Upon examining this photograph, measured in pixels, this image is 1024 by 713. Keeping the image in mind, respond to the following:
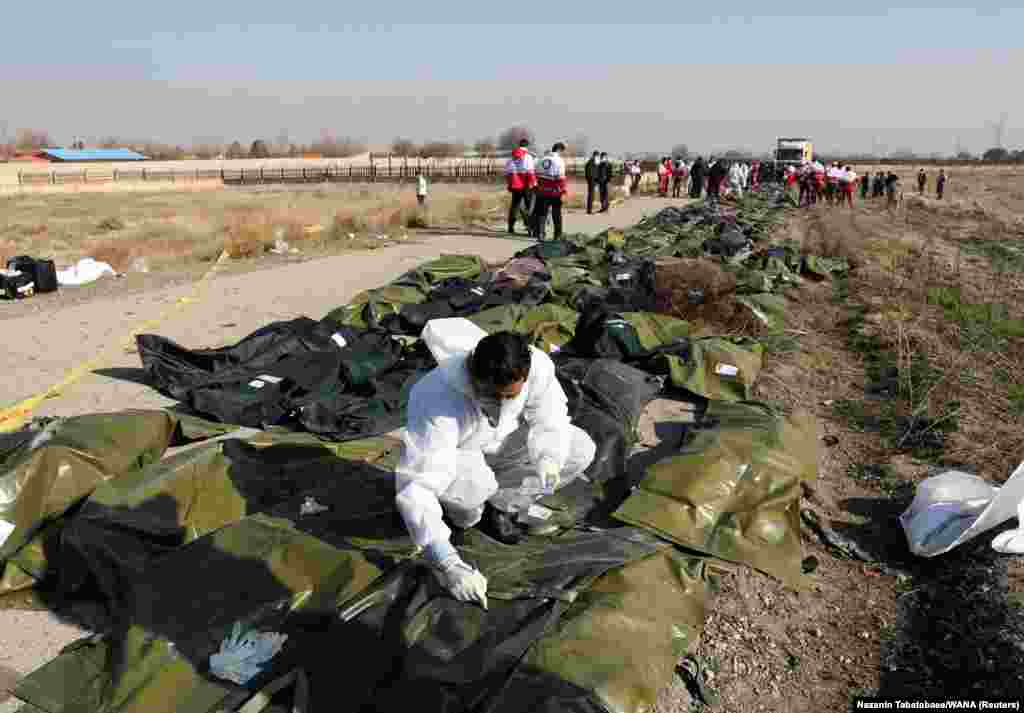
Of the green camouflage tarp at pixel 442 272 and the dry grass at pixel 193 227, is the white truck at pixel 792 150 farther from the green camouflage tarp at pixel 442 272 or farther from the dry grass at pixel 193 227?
the green camouflage tarp at pixel 442 272

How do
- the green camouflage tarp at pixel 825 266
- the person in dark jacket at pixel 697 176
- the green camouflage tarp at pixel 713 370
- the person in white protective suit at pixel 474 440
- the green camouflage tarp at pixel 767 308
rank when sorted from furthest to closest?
1. the person in dark jacket at pixel 697 176
2. the green camouflage tarp at pixel 825 266
3. the green camouflage tarp at pixel 767 308
4. the green camouflage tarp at pixel 713 370
5. the person in white protective suit at pixel 474 440

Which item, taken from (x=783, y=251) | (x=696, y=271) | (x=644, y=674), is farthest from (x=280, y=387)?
(x=783, y=251)

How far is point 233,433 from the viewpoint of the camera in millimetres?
4543

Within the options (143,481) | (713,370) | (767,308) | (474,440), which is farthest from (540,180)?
(474,440)

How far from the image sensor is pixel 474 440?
3006mm

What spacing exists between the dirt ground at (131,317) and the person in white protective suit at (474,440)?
1514 mm

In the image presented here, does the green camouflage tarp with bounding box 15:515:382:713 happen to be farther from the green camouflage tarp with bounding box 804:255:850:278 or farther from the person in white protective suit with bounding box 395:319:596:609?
the green camouflage tarp with bounding box 804:255:850:278

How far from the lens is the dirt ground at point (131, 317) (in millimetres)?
3127

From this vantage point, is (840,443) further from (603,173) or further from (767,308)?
(603,173)

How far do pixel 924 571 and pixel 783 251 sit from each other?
7.43m

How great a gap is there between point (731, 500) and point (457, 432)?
1.45m

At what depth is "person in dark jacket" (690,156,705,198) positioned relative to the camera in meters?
25.4

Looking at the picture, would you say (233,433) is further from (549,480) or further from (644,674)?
(644,674)

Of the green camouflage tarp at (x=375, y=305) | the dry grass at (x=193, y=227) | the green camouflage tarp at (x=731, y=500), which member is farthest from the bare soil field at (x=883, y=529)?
the dry grass at (x=193, y=227)
